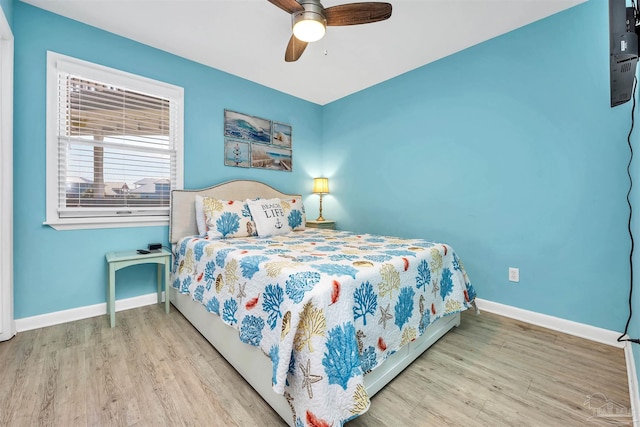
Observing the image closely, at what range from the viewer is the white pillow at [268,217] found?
8.80 ft

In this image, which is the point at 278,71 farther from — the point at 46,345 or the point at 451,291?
the point at 46,345

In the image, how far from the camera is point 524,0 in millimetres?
2039

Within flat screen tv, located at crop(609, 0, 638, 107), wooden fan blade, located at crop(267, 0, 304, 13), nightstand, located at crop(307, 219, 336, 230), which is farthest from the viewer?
nightstand, located at crop(307, 219, 336, 230)

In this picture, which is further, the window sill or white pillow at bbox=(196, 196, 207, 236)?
white pillow at bbox=(196, 196, 207, 236)

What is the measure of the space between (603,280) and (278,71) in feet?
11.8

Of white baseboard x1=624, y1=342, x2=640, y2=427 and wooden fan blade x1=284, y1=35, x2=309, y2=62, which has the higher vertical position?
wooden fan blade x1=284, y1=35, x2=309, y2=62

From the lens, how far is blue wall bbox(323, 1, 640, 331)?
198 cm

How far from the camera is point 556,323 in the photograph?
2.17 m

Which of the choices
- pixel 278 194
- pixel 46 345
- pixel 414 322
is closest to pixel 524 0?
pixel 414 322

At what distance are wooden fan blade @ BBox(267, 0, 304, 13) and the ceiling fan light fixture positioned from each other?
29 mm

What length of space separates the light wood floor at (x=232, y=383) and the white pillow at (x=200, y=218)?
939 millimetres

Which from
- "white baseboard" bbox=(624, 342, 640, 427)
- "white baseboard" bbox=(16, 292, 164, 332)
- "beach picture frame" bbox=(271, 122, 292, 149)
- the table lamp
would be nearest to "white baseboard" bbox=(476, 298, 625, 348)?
"white baseboard" bbox=(624, 342, 640, 427)

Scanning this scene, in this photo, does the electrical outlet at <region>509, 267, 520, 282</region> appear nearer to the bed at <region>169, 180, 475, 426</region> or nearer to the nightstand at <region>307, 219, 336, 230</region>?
the bed at <region>169, 180, 475, 426</region>

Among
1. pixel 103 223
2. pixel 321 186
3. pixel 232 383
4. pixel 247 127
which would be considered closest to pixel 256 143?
pixel 247 127
